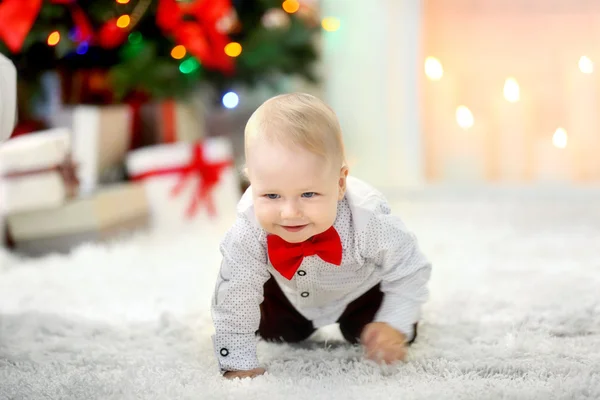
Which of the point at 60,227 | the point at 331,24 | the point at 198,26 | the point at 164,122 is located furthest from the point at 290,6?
the point at 60,227

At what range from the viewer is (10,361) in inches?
36.6

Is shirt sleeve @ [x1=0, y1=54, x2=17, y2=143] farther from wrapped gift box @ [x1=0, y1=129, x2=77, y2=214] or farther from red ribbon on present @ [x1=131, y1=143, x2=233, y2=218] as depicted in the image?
red ribbon on present @ [x1=131, y1=143, x2=233, y2=218]

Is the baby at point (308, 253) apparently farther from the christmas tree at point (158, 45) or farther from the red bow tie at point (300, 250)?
the christmas tree at point (158, 45)

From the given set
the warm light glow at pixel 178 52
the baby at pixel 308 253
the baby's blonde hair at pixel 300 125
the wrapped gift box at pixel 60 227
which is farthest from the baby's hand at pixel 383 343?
the warm light glow at pixel 178 52

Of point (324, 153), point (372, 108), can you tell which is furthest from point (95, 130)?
point (324, 153)

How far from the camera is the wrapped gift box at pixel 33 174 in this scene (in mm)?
1635

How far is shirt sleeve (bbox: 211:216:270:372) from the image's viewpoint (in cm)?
87

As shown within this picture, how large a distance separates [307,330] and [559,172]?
1430mm

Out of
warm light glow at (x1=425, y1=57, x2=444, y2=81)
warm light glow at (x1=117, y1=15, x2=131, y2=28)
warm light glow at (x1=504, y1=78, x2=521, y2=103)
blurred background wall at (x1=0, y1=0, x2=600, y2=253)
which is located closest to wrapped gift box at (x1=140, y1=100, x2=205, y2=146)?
blurred background wall at (x1=0, y1=0, x2=600, y2=253)

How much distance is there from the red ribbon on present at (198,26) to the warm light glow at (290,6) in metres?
0.20

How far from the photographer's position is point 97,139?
187 cm

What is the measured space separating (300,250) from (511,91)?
1.57 m

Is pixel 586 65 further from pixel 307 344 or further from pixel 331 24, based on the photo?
pixel 307 344

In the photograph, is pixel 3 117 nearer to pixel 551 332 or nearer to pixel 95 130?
pixel 551 332
